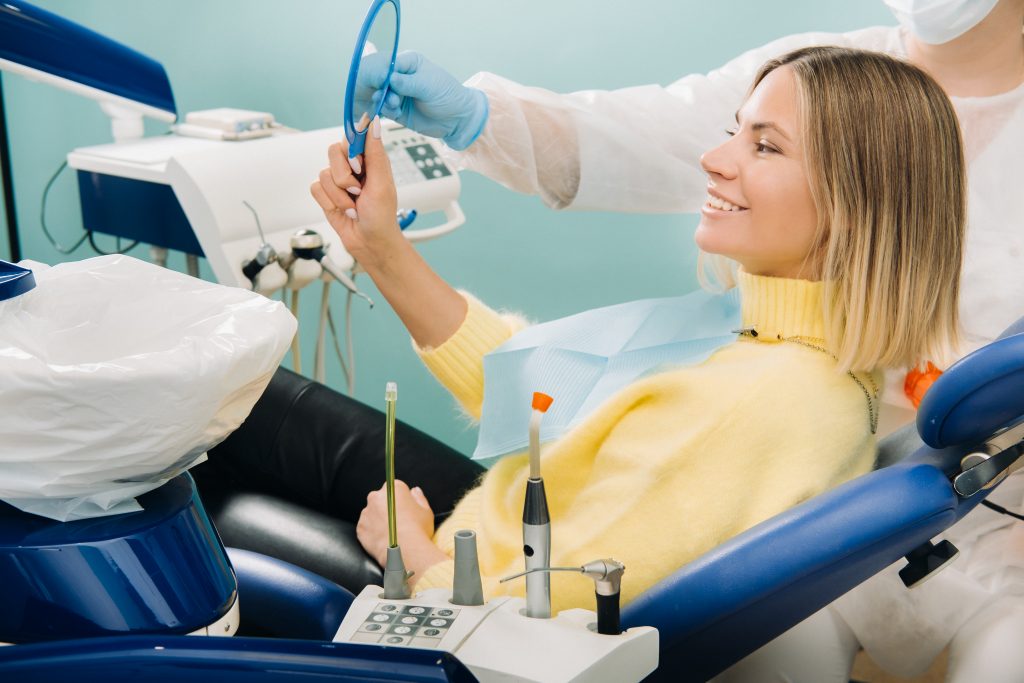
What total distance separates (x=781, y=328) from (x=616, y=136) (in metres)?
0.49

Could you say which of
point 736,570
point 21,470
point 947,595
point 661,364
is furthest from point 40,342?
point 947,595

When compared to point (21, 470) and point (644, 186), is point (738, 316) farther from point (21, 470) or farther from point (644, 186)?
point (21, 470)

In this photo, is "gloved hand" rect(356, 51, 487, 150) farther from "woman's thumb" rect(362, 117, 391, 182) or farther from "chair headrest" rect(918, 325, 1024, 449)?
"chair headrest" rect(918, 325, 1024, 449)

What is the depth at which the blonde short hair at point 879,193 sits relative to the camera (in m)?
1.25

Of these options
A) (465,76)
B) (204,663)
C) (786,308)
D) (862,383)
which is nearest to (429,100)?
(786,308)

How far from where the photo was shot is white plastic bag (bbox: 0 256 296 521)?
0.74 m

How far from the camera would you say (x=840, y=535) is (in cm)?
94

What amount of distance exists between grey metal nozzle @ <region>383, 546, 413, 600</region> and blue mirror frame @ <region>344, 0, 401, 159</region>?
1.53ft

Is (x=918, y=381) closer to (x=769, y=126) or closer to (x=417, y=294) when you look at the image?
(x=769, y=126)

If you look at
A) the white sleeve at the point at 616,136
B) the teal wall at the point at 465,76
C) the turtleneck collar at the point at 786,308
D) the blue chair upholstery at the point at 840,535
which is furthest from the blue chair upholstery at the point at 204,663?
the teal wall at the point at 465,76

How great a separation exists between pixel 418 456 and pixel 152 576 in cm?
87

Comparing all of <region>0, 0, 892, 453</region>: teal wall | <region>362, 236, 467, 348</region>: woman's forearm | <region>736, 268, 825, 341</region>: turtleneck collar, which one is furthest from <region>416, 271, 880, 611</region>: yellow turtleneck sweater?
<region>0, 0, 892, 453</region>: teal wall

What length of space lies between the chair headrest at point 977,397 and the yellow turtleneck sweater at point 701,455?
21 centimetres

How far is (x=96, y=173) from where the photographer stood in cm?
226
